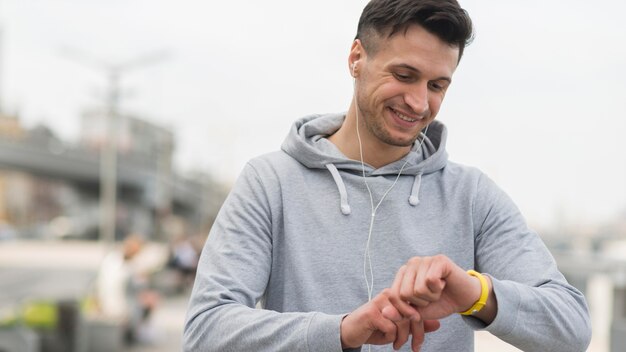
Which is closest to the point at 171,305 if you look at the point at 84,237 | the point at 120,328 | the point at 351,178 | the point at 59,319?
the point at 120,328

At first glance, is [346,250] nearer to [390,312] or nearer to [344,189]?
[344,189]

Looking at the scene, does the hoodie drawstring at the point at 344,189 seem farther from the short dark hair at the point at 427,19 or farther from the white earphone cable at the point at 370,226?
the short dark hair at the point at 427,19

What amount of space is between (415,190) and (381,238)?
0.14 meters

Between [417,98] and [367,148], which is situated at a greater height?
[417,98]

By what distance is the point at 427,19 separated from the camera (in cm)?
155

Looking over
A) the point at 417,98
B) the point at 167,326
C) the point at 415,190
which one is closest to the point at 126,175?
the point at 167,326

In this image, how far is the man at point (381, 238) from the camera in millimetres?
1425

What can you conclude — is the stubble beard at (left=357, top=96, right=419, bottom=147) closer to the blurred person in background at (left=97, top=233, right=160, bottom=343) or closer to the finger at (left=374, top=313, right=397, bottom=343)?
the finger at (left=374, top=313, right=397, bottom=343)

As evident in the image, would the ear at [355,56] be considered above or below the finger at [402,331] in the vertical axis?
above

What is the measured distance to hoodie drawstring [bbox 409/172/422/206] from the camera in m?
1.67

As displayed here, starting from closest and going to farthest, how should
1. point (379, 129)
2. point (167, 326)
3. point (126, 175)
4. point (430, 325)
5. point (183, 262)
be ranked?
1. point (430, 325)
2. point (379, 129)
3. point (167, 326)
4. point (183, 262)
5. point (126, 175)

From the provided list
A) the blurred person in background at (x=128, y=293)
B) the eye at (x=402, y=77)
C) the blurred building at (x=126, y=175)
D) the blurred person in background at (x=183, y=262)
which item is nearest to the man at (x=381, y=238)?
the eye at (x=402, y=77)

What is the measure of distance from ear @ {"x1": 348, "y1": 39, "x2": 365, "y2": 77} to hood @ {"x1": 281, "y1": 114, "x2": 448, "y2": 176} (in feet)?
0.57

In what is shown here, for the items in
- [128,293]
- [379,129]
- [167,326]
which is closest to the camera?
[379,129]
